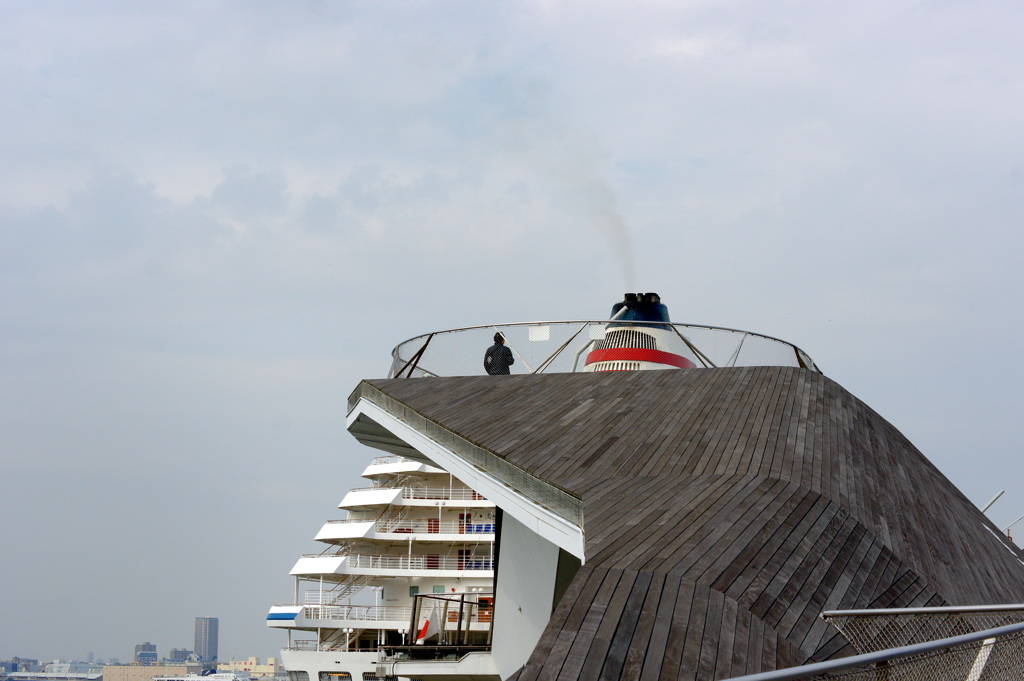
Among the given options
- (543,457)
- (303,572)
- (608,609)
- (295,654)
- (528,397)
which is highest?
(528,397)

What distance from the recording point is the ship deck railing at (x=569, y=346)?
1770 cm

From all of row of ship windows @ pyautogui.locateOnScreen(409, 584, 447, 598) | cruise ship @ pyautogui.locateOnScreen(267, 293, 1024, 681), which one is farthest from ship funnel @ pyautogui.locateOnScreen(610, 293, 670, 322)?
row of ship windows @ pyautogui.locateOnScreen(409, 584, 447, 598)

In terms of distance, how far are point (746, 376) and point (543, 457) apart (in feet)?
16.7

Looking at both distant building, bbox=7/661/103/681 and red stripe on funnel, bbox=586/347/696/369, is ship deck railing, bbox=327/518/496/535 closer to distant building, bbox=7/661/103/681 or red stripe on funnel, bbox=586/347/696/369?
red stripe on funnel, bbox=586/347/696/369

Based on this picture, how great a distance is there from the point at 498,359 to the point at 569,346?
1268mm

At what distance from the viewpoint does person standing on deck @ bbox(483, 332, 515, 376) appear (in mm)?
17812

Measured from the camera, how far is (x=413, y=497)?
49438mm

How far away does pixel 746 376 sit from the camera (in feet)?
53.1

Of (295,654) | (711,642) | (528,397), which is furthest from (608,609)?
(295,654)

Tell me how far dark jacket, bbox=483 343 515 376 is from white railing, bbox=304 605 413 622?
30.6 m

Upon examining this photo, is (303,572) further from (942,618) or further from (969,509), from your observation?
(942,618)

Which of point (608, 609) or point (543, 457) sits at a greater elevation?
point (543, 457)

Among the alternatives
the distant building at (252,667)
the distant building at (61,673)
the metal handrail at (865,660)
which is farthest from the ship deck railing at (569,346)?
the distant building at (61,673)

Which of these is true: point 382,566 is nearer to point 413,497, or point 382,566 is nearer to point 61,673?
point 413,497
